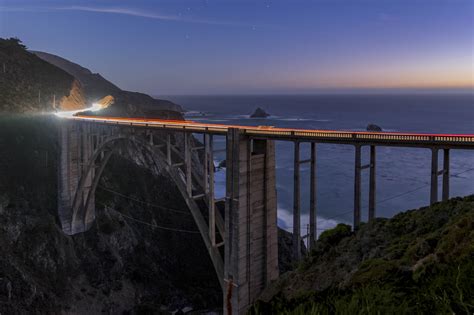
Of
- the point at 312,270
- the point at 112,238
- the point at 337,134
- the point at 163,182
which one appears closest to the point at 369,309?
the point at 312,270

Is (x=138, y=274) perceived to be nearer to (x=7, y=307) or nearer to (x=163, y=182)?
(x=7, y=307)

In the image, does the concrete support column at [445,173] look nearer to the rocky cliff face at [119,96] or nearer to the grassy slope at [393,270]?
the grassy slope at [393,270]

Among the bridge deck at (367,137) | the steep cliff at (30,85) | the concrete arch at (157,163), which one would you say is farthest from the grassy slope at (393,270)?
the steep cliff at (30,85)

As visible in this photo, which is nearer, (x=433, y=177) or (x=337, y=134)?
(x=433, y=177)

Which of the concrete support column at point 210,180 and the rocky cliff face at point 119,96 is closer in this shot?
the concrete support column at point 210,180

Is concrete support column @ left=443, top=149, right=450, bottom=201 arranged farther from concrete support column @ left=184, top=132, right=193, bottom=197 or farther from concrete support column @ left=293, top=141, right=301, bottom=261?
concrete support column @ left=184, top=132, right=193, bottom=197

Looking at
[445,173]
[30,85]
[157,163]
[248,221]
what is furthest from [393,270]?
[30,85]
